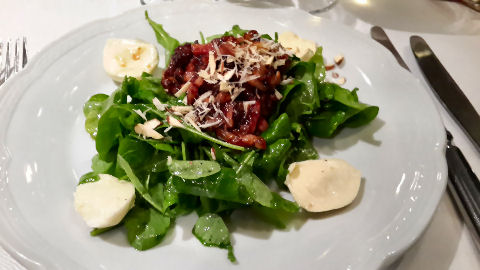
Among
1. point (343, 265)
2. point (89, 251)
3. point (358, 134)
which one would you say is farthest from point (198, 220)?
point (358, 134)

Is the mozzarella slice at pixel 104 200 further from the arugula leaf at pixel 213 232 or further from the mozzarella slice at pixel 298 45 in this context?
the mozzarella slice at pixel 298 45

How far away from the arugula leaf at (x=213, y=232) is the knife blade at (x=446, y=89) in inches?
56.5

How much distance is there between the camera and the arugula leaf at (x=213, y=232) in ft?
4.73

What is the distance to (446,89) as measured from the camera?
2.20 m

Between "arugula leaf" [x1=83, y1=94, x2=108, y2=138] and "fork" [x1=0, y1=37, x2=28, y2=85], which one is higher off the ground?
"fork" [x1=0, y1=37, x2=28, y2=85]

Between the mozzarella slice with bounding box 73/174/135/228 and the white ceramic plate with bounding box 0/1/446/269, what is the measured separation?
7cm

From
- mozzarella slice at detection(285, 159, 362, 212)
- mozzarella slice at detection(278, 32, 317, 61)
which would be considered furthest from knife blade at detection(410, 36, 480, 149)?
mozzarella slice at detection(285, 159, 362, 212)

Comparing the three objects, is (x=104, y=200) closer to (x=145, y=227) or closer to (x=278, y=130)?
(x=145, y=227)

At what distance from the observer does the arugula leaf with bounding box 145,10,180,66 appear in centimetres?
215

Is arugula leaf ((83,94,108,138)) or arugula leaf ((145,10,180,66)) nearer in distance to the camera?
arugula leaf ((83,94,108,138))

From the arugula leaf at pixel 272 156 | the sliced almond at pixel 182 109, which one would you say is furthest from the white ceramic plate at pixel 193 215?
the sliced almond at pixel 182 109

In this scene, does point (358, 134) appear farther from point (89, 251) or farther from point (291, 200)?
point (89, 251)

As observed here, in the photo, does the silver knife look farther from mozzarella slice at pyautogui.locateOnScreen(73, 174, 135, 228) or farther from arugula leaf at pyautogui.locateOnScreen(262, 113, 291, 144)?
mozzarella slice at pyautogui.locateOnScreen(73, 174, 135, 228)

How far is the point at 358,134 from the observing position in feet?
6.09
